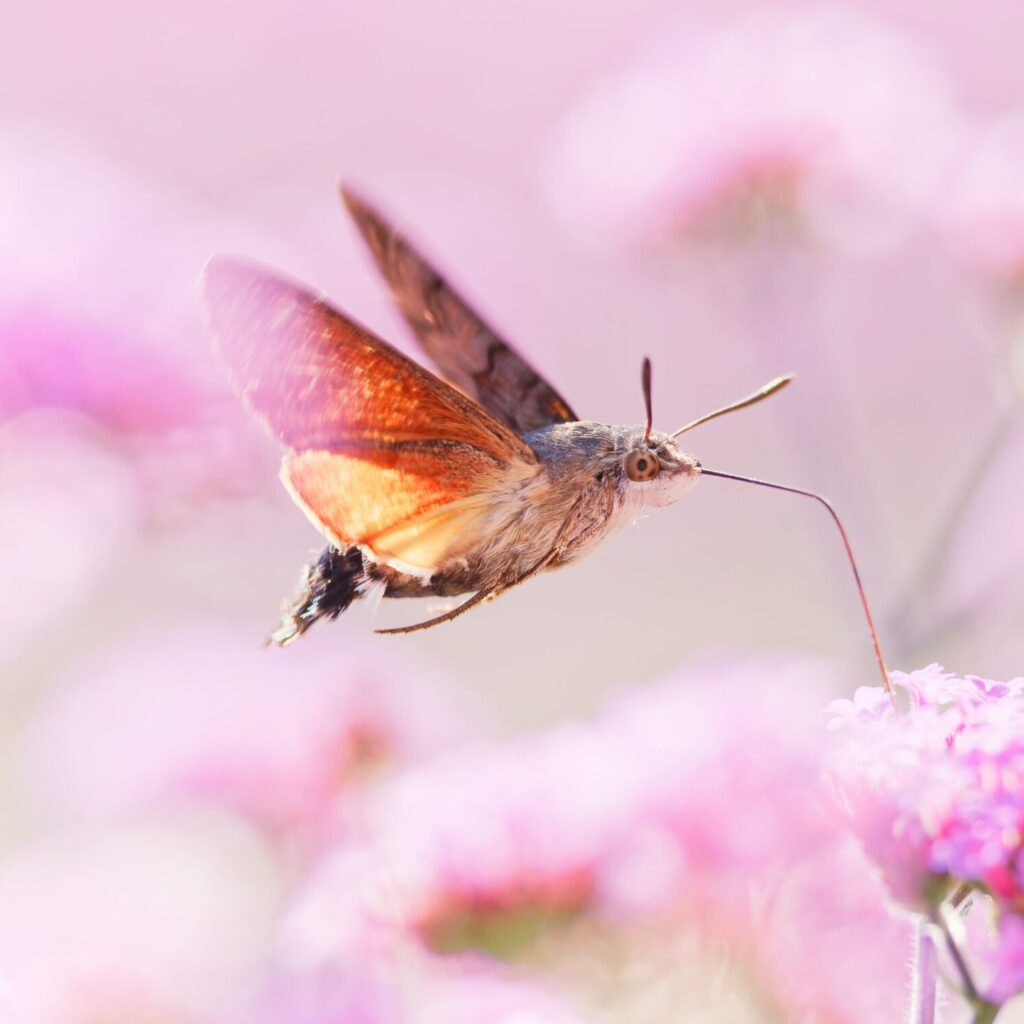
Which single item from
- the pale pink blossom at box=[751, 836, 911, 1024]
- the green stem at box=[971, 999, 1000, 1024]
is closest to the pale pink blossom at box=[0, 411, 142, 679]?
the pale pink blossom at box=[751, 836, 911, 1024]

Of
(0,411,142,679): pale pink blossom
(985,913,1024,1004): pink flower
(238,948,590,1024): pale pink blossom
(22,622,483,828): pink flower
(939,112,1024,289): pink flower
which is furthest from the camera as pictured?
(939,112,1024,289): pink flower

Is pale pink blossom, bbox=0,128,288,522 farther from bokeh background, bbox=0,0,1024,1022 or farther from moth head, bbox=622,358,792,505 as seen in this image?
moth head, bbox=622,358,792,505

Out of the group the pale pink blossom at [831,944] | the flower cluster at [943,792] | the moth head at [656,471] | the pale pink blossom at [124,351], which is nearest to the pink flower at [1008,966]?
the flower cluster at [943,792]

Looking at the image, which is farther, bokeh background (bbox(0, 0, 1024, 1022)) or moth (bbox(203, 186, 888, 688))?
bokeh background (bbox(0, 0, 1024, 1022))

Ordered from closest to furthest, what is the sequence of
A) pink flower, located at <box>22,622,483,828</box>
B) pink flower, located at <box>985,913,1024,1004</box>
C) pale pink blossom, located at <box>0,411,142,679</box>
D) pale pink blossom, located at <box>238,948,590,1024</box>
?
pink flower, located at <box>985,913,1024,1004</box> < pale pink blossom, located at <box>238,948,590,1024</box> < pale pink blossom, located at <box>0,411,142,679</box> < pink flower, located at <box>22,622,483,828</box>

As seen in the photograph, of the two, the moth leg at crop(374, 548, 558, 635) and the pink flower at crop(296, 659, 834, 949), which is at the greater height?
the moth leg at crop(374, 548, 558, 635)

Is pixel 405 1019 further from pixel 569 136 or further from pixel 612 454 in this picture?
pixel 569 136

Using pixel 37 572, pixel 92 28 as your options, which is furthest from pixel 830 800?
pixel 92 28
